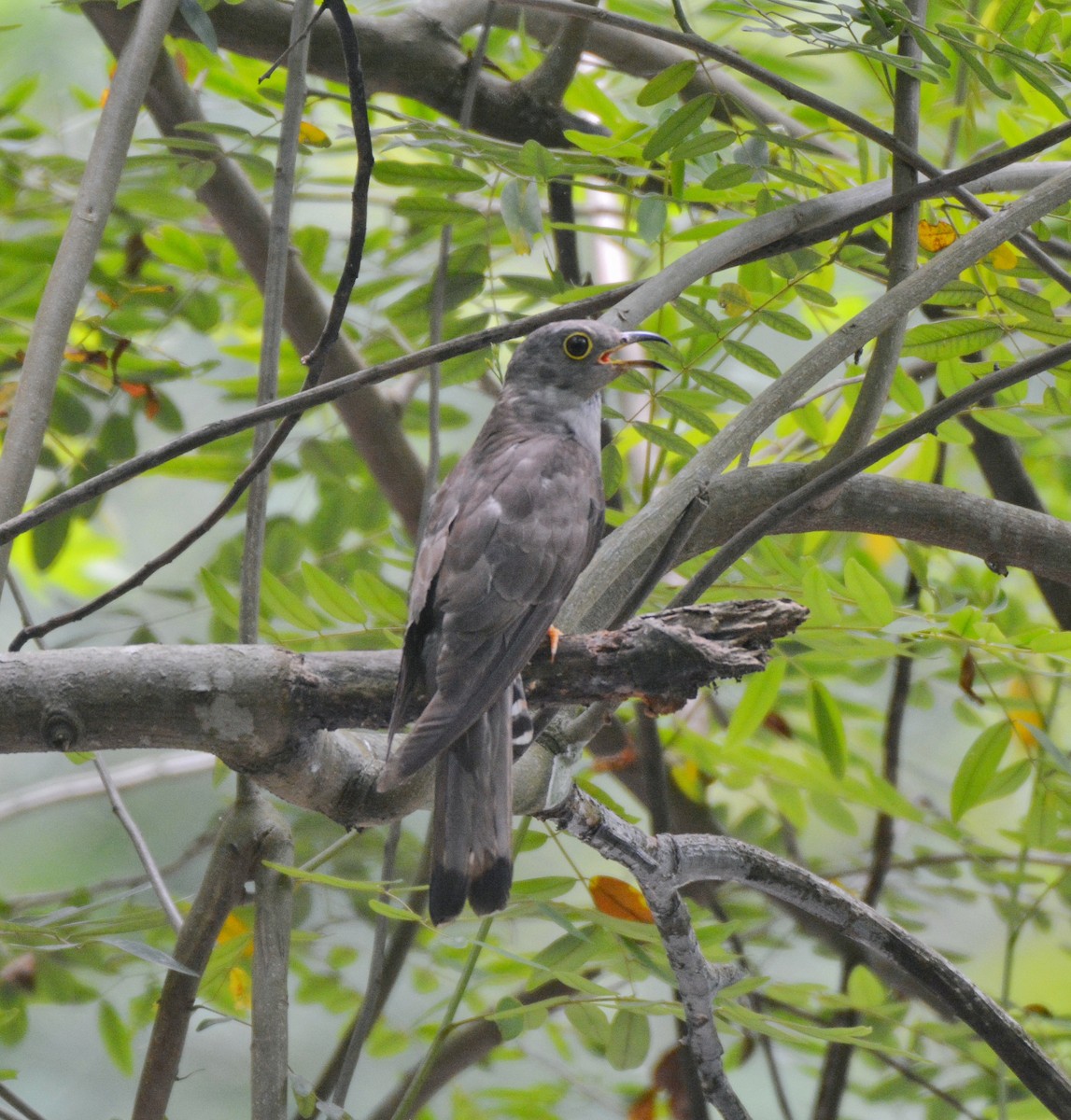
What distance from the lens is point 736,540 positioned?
73.0 inches

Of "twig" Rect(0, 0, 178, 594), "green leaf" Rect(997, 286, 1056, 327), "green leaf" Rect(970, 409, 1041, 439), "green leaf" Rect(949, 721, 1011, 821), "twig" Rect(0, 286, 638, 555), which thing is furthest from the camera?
"green leaf" Rect(949, 721, 1011, 821)

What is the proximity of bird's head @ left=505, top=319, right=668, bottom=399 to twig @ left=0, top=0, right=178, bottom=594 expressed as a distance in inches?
37.5

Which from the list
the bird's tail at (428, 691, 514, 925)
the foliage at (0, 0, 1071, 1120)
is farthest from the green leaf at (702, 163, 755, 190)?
the bird's tail at (428, 691, 514, 925)

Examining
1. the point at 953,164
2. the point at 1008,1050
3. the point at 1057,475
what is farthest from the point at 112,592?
the point at 1057,475

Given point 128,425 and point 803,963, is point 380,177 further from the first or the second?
point 803,963

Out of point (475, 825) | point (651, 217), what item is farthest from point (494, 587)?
point (651, 217)

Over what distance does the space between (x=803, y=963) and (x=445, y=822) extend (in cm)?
385

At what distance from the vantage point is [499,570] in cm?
201

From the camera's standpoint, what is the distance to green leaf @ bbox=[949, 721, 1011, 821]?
2.56 m

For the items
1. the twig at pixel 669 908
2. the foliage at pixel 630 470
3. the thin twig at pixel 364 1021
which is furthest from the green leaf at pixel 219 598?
the twig at pixel 669 908

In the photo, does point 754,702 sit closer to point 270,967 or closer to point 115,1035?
point 270,967

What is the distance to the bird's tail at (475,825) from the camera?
1701 millimetres

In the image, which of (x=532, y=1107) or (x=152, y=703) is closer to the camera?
(x=152, y=703)

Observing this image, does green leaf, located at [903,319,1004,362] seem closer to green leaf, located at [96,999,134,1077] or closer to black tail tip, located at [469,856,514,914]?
black tail tip, located at [469,856,514,914]
